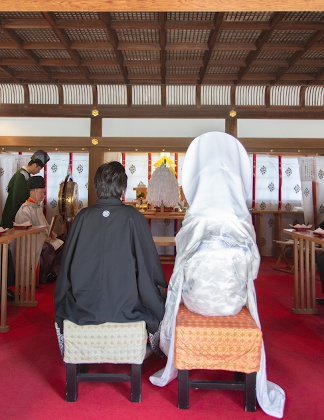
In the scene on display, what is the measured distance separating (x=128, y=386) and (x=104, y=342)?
413 millimetres

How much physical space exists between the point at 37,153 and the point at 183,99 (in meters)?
2.53

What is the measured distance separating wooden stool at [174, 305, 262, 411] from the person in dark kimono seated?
0.26 m

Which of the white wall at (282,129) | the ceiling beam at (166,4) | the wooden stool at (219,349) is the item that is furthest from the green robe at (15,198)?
the wooden stool at (219,349)

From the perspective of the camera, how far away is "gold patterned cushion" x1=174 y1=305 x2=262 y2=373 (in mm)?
2004

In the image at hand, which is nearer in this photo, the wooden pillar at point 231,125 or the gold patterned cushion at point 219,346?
the gold patterned cushion at point 219,346

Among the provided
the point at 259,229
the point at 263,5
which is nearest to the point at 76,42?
the point at 263,5

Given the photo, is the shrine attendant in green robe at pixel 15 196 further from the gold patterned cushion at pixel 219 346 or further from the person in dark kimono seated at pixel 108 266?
the gold patterned cushion at pixel 219 346

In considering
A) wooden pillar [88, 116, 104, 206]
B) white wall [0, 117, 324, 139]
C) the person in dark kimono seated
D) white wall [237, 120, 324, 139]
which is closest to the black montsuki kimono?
the person in dark kimono seated

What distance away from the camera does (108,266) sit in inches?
84.6

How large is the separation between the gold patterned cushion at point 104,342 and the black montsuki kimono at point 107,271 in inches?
1.6

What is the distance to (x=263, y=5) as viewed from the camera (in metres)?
2.16

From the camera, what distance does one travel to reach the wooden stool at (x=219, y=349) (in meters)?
2.00

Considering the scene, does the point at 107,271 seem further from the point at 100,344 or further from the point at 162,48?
the point at 162,48

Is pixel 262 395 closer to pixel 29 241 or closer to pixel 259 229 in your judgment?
pixel 29 241
